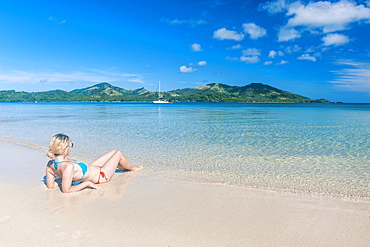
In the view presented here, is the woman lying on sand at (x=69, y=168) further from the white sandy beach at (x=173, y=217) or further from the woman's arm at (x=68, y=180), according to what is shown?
the white sandy beach at (x=173, y=217)

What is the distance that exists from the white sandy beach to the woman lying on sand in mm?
262

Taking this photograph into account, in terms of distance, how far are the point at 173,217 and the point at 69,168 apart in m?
3.09

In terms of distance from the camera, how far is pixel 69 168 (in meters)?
6.32

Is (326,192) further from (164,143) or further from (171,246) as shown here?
(164,143)

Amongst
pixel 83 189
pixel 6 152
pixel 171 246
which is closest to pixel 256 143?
pixel 83 189

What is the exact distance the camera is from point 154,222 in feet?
15.7

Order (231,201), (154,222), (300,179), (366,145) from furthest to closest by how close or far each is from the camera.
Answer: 1. (366,145)
2. (300,179)
3. (231,201)
4. (154,222)

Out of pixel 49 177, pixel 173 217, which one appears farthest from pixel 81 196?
pixel 173 217

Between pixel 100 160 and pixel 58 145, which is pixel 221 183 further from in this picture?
pixel 58 145

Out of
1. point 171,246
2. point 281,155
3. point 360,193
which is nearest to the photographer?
point 171,246

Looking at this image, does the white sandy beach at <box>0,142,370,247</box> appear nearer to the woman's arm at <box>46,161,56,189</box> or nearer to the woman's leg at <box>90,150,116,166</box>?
the woman's arm at <box>46,161,56,189</box>

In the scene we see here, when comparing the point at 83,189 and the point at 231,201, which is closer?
the point at 231,201

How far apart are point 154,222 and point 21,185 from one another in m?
4.55

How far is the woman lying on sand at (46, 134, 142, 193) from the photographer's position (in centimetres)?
623
